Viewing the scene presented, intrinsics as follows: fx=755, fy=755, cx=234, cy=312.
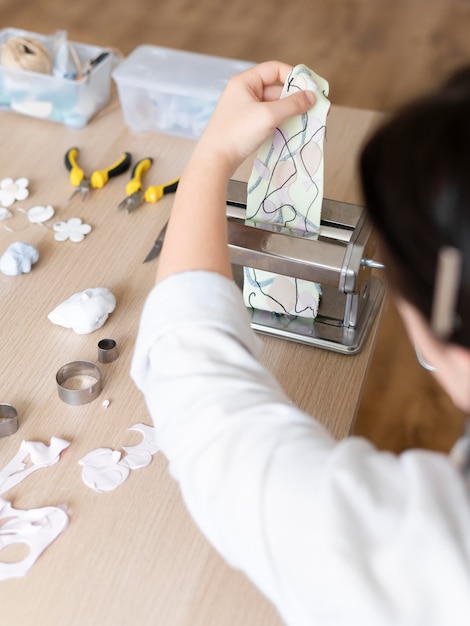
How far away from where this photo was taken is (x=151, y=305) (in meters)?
0.65

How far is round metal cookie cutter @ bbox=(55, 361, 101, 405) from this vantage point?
31.4 inches

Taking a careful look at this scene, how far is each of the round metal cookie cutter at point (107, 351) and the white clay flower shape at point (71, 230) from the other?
0.22 meters

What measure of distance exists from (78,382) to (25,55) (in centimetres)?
67

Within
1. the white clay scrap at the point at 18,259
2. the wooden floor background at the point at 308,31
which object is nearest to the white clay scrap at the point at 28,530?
the white clay scrap at the point at 18,259

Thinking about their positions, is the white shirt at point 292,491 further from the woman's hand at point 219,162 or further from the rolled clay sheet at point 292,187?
the rolled clay sheet at point 292,187

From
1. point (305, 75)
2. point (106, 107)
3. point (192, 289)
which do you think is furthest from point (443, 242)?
point (106, 107)

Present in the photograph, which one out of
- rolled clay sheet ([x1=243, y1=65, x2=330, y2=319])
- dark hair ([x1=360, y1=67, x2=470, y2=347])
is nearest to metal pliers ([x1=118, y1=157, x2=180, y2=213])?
rolled clay sheet ([x1=243, y1=65, x2=330, y2=319])

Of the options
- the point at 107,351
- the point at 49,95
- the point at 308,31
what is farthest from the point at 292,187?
the point at 308,31

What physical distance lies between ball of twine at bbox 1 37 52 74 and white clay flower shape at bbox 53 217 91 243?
36 centimetres

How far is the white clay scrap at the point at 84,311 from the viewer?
2.87ft

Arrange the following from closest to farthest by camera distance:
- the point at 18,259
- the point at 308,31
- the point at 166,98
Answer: the point at 18,259 < the point at 166,98 < the point at 308,31

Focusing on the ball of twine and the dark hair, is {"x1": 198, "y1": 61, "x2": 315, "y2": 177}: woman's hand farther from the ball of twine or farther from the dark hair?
the ball of twine

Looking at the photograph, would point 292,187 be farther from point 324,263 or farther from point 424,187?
point 424,187

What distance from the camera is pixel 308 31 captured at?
303 centimetres
